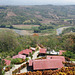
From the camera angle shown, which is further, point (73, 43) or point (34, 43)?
point (34, 43)

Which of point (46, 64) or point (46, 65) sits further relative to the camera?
point (46, 64)

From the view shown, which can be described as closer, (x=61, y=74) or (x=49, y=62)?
(x=61, y=74)

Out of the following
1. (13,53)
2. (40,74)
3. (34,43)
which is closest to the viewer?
A: (40,74)

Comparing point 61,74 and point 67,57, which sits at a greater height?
point 61,74

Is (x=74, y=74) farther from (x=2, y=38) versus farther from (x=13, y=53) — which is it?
(x=2, y=38)

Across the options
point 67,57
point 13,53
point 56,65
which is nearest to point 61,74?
point 56,65

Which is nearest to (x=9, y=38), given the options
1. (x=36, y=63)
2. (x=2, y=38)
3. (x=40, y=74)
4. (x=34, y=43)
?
(x=2, y=38)

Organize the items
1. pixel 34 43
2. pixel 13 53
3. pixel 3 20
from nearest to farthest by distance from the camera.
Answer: pixel 13 53 → pixel 34 43 → pixel 3 20

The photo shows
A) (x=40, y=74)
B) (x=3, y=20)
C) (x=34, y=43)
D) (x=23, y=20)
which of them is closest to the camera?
(x=40, y=74)

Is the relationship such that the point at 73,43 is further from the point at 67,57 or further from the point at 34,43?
the point at 34,43
